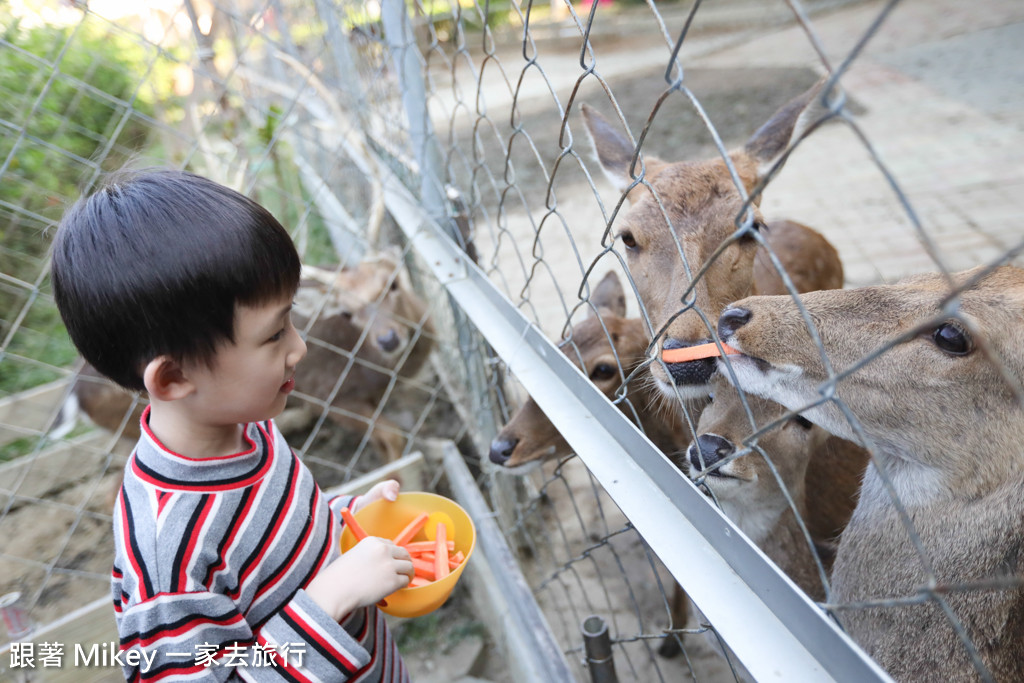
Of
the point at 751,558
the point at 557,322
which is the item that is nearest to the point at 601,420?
the point at 751,558

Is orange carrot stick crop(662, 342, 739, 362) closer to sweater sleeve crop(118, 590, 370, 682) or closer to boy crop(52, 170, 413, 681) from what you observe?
boy crop(52, 170, 413, 681)

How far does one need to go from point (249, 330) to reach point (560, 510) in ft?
8.59

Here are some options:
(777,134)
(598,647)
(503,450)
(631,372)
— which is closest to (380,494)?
(503,450)

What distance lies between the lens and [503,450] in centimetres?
244

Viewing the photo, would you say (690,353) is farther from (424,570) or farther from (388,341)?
(388,341)

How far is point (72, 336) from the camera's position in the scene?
4.53 feet

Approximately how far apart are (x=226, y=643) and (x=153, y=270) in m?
0.81

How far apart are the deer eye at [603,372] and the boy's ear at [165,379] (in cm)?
152

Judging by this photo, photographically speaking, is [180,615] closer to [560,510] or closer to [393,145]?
[560,510]

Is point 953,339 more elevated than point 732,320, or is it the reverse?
point 953,339

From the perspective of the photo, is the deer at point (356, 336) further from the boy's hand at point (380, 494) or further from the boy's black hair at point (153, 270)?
the boy's black hair at point (153, 270)

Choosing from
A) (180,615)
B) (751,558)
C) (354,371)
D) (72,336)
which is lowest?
(354,371)

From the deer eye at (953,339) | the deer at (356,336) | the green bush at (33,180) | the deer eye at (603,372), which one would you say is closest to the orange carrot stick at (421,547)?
the deer eye at (603,372)

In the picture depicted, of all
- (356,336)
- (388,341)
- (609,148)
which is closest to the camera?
(609,148)
